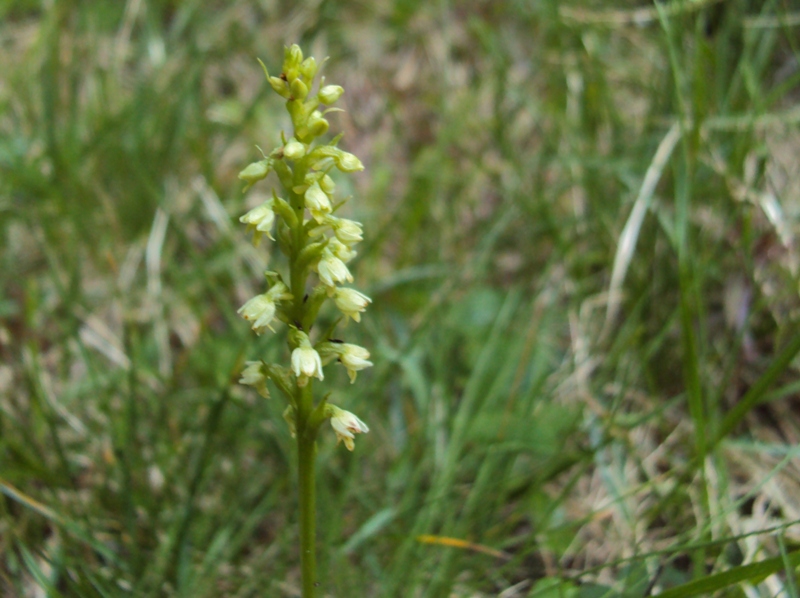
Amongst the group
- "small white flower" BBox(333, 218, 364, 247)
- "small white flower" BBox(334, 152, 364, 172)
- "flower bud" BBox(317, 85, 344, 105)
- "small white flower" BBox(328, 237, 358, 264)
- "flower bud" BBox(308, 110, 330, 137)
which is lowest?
"small white flower" BBox(328, 237, 358, 264)

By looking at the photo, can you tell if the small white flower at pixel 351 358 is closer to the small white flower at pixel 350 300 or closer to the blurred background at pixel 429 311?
the small white flower at pixel 350 300

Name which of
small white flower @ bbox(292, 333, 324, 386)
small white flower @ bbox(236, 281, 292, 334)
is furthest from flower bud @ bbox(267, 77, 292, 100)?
small white flower @ bbox(292, 333, 324, 386)

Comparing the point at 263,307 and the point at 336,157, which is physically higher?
the point at 336,157

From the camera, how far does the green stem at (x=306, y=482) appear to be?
160 centimetres

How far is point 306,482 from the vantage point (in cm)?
163

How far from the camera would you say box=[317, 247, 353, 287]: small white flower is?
156 centimetres

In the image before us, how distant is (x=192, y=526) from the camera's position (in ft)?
7.87

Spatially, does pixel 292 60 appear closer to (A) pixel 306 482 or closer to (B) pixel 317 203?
(B) pixel 317 203

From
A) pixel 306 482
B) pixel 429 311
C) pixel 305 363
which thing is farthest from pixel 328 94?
pixel 429 311

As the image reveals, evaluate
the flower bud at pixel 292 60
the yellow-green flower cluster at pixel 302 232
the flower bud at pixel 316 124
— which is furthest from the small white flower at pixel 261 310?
the flower bud at pixel 292 60

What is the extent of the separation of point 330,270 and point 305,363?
196 mm

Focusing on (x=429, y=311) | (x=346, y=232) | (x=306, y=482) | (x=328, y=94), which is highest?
(x=328, y=94)

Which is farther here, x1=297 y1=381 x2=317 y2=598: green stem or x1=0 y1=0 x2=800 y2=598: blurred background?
x1=0 y1=0 x2=800 y2=598: blurred background

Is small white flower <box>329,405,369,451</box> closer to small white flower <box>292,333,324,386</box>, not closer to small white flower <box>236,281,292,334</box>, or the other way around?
small white flower <box>292,333,324,386</box>
